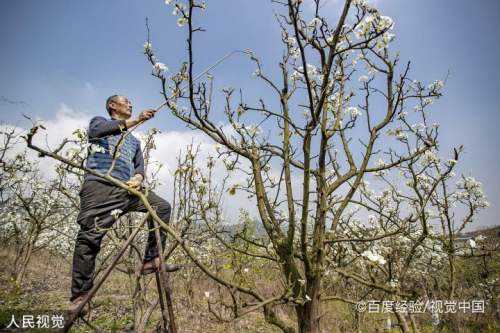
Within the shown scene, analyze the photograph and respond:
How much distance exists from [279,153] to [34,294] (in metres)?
12.3

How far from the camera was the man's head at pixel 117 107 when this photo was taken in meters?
3.21

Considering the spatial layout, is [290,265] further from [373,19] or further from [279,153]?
[373,19]

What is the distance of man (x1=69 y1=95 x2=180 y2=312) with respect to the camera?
2.45 m

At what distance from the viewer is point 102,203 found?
2633mm

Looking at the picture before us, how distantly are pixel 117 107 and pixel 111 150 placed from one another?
616 millimetres

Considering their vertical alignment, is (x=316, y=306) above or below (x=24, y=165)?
below

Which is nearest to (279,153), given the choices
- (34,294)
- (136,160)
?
(136,160)

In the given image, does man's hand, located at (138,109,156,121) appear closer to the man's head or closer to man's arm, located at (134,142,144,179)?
the man's head

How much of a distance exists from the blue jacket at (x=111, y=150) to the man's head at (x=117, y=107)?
0.26 m

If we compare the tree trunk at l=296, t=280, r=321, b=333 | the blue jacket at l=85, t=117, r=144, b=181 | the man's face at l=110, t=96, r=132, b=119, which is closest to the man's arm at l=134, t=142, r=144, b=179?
the blue jacket at l=85, t=117, r=144, b=181

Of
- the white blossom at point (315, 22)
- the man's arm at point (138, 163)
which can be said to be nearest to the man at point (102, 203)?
the man's arm at point (138, 163)

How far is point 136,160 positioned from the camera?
340 centimetres

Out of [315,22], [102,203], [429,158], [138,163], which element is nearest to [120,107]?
[138,163]

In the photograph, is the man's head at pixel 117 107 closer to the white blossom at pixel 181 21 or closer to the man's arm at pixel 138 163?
the man's arm at pixel 138 163
